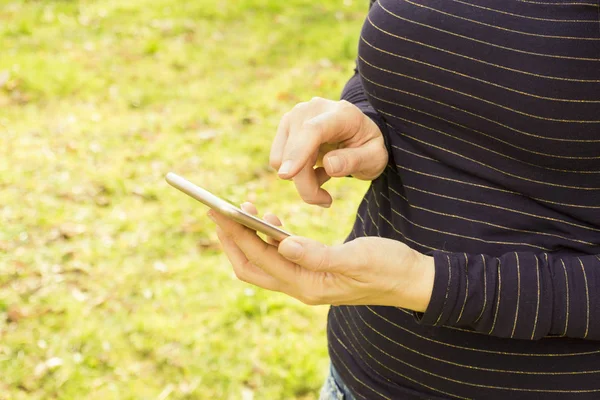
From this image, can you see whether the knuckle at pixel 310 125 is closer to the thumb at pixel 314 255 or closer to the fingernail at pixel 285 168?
the fingernail at pixel 285 168

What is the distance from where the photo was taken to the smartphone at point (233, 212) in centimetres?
106

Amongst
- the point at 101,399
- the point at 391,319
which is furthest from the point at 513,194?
the point at 101,399

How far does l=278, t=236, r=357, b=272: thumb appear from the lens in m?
1.06

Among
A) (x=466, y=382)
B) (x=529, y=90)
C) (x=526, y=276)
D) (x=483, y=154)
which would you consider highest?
(x=529, y=90)

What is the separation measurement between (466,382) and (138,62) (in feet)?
16.2

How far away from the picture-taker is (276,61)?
5680 mm

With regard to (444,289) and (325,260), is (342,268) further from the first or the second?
(444,289)

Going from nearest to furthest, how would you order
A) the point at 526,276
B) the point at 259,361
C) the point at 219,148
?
the point at 526,276, the point at 259,361, the point at 219,148

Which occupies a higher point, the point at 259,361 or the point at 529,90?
the point at 529,90

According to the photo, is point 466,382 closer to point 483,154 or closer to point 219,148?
point 483,154

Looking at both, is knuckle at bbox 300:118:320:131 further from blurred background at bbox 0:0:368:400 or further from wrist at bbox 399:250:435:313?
blurred background at bbox 0:0:368:400

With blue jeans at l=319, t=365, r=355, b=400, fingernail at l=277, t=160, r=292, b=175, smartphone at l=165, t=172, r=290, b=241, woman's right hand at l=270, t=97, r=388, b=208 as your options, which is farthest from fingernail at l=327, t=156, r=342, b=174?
blue jeans at l=319, t=365, r=355, b=400

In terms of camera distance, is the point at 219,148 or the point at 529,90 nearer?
the point at 529,90

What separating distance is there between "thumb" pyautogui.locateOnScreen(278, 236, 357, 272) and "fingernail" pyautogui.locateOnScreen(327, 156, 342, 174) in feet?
0.82
